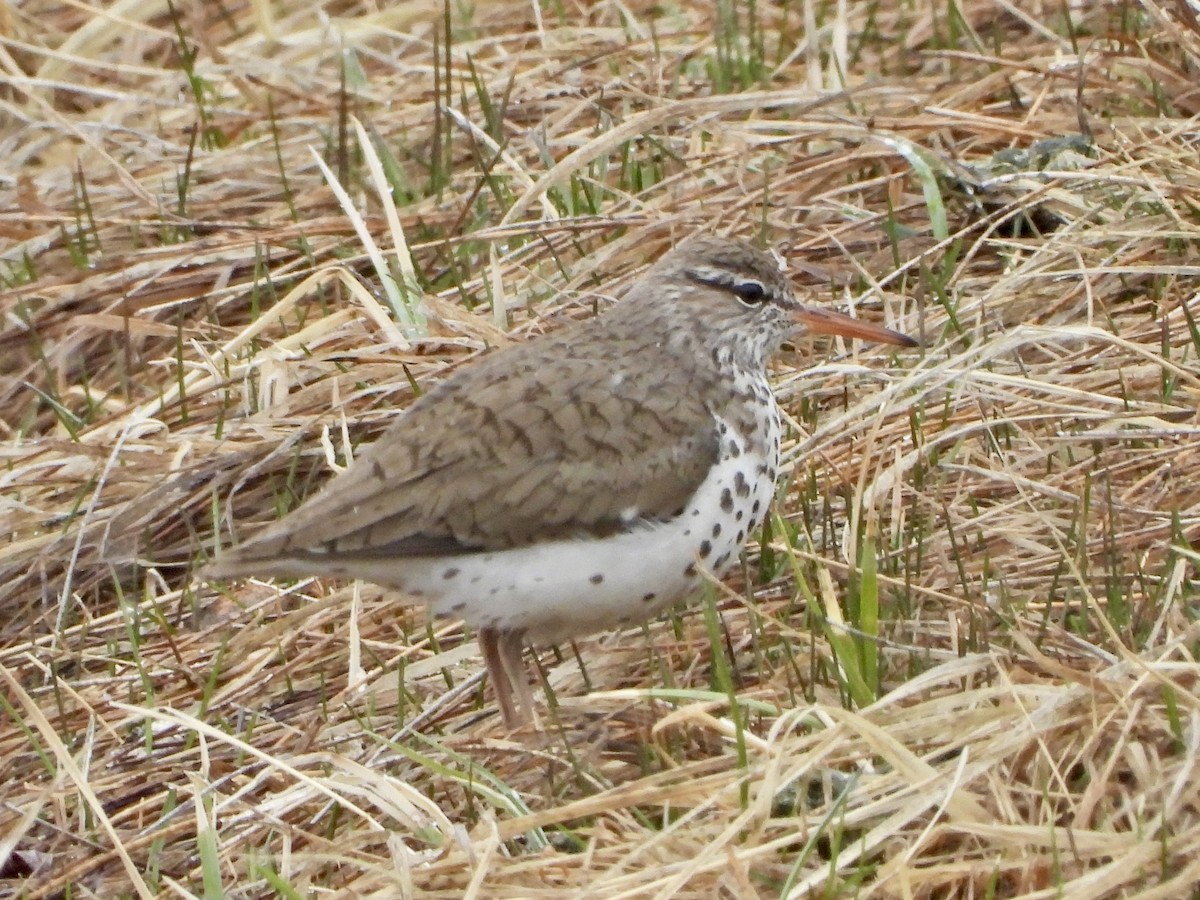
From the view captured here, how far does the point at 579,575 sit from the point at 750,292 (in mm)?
1186

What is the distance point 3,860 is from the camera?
15.0 feet

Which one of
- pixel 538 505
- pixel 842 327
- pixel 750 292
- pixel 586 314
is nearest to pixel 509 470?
pixel 538 505

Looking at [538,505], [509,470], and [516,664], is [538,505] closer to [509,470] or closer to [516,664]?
[509,470]

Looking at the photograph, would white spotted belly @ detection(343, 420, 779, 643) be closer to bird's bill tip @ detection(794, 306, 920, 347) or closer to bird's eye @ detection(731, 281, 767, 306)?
bird's eye @ detection(731, 281, 767, 306)

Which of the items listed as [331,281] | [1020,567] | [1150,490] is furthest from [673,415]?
[331,281]

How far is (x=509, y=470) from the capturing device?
16.1 ft

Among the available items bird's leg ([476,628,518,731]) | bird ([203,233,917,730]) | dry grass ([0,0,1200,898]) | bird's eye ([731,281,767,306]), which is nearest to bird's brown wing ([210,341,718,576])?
bird ([203,233,917,730])

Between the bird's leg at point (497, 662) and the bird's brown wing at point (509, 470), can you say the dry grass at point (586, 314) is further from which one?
the bird's brown wing at point (509, 470)

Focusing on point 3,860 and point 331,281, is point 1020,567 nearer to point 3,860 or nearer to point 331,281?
point 3,860

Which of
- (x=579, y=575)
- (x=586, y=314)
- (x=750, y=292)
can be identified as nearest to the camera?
(x=579, y=575)

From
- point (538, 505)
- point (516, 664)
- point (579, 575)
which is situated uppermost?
point (538, 505)

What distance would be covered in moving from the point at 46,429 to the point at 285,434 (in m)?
1.25

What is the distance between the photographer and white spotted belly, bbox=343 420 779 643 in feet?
15.8

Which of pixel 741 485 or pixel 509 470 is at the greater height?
pixel 509 470
